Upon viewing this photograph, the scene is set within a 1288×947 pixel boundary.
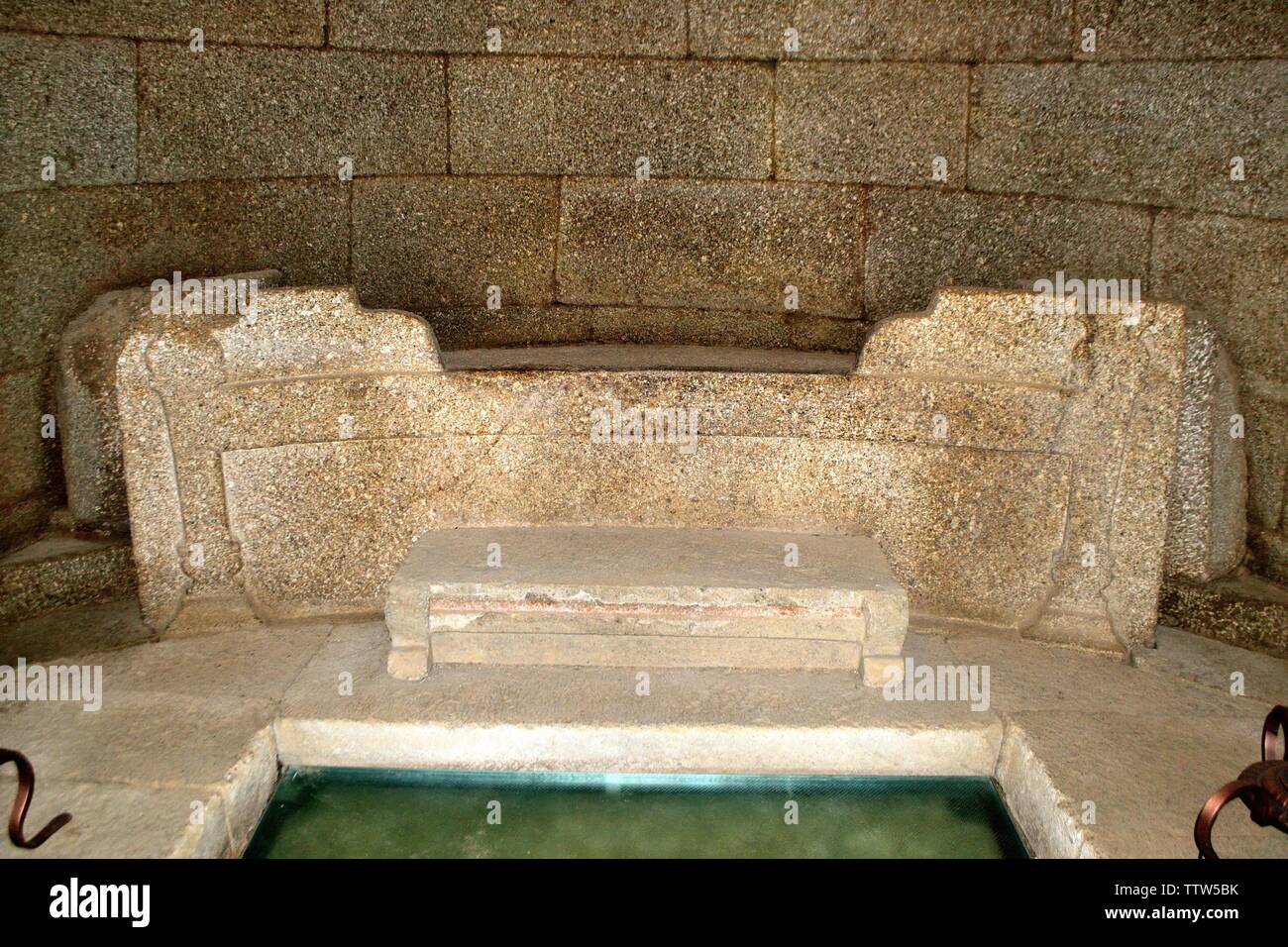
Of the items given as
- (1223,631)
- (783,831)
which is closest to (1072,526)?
(1223,631)

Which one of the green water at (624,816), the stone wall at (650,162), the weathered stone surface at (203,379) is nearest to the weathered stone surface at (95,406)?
the stone wall at (650,162)

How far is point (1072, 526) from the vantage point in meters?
3.43

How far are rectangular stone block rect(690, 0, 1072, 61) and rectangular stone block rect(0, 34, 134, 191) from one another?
2.36m

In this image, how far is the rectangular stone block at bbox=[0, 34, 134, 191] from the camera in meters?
3.76

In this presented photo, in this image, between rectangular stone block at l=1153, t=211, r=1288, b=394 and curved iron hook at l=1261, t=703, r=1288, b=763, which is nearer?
curved iron hook at l=1261, t=703, r=1288, b=763

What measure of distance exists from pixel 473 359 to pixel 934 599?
6.35 feet

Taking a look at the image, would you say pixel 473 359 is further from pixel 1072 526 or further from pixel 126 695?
pixel 1072 526

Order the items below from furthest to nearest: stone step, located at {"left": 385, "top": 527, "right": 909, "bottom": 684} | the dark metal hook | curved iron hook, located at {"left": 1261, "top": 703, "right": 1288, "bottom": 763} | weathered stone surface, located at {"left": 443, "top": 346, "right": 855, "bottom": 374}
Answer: weathered stone surface, located at {"left": 443, "top": 346, "right": 855, "bottom": 374}, stone step, located at {"left": 385, "top": 527, "right": 909, "bottom": 684}, curved iron hook, located at {"left": 1261, "top": 703, "right": 1288, "bottom": 763}, the dark metal hook

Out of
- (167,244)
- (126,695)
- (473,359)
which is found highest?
(167,244)

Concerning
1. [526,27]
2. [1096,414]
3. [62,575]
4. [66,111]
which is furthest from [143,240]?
[1096,414]

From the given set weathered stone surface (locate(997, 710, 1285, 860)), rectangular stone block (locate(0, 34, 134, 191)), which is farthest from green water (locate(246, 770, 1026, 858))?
rectangular stone block (locate(0, 34, 134, 191))

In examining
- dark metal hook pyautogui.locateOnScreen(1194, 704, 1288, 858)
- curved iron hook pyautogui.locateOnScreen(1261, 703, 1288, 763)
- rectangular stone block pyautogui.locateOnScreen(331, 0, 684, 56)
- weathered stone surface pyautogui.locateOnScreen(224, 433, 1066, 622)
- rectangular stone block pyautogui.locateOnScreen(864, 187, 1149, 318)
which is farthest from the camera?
rectangular stone block pyautogui.locateOnScreen(331, 0, 684, 56)

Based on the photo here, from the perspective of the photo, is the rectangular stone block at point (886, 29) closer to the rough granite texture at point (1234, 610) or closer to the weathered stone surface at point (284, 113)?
the weathered stone surface at point (284, 113)

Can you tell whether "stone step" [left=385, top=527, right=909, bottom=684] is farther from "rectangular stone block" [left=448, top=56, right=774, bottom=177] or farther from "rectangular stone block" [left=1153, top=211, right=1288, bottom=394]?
"rectangular stone block" [left=448, top=56, right=774, bottom=177]
